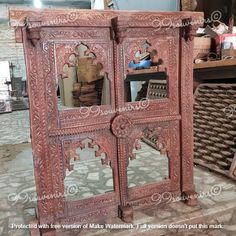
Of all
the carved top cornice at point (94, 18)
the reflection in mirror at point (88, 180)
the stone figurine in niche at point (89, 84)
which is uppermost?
the carved top cornice at point (94, 18)

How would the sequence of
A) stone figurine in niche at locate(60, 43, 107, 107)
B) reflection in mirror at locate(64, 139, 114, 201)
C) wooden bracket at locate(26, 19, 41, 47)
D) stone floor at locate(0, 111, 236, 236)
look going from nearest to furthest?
wooden bracket at locate(26, 19, 41, 47)
stone floor at locate(0, 111, 236, 236)
reflection in mirror at locate(64, 139, 114, 201)
stone figurine in niche at locate(60, 43, 107, 107)

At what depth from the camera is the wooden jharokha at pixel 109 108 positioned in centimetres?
168

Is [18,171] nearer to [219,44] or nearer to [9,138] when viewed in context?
[9,138]

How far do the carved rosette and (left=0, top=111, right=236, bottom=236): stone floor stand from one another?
1.92ft

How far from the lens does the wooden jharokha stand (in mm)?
1682

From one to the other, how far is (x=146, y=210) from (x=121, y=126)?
655 mm

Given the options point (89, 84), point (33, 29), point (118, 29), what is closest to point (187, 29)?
point (118, 29)

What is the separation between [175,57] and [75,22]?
735 millimetres

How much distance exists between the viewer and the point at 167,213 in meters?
2.01

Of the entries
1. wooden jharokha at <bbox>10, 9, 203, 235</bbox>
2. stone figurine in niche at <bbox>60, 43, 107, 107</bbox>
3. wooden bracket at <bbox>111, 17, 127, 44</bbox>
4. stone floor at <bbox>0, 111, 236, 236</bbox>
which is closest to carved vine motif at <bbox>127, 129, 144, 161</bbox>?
wooden jharokha at <bbox>10, 9, 203, 235</bbox>

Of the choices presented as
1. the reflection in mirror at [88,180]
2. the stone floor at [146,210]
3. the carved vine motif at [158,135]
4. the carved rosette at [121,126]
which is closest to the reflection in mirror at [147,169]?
the stone floor at [146,210]

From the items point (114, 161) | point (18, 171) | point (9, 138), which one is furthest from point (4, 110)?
point (114, 161)

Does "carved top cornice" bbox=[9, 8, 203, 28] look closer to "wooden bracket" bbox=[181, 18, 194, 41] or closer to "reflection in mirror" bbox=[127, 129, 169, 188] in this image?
"wooden bracket" bbox=[181, 18, 194, 41]

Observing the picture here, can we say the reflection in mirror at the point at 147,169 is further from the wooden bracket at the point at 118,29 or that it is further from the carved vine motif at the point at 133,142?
the wooden bracket at the point at 118,29
